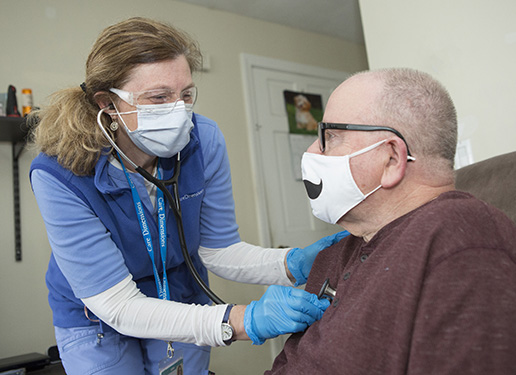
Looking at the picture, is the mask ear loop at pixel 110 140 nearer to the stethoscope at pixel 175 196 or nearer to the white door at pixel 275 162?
the stethoscope at pixel 175 196

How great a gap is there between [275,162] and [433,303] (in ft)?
8.93

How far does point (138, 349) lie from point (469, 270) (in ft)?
3.28

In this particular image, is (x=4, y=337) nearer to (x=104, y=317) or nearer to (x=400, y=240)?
(x=104, y=317)

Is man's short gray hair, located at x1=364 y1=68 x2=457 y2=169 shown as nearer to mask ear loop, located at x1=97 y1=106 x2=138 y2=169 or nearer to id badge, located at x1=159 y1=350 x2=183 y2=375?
mask ear loop, located at x1=97 y1=106 x2=138 y2=169

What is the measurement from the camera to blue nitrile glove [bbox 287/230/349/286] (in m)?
1.20

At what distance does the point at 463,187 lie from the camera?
128 centimetres

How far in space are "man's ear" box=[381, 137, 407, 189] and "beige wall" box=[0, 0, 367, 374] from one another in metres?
1.95

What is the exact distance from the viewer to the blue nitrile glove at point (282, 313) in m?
0.89

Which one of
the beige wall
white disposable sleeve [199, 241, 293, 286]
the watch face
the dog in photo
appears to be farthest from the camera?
the dog in photo

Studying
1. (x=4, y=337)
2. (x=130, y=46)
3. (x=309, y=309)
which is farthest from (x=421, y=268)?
(x=4, y=337)

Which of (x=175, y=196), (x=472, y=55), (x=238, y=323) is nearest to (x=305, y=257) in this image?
(x=238, y=323)

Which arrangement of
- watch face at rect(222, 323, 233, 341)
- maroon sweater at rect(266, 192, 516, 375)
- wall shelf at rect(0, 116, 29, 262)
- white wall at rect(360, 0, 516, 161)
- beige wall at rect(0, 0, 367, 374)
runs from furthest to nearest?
beige wall at rect(0, 0, 367, 374) → wall shelf at rect(0, 116, 29, 262) → white wall at rect(360, 0, 516, 161) → watch face at rect(222, 323, 233, 341) → maroon sweater at rect(266, 192, 516, 375)

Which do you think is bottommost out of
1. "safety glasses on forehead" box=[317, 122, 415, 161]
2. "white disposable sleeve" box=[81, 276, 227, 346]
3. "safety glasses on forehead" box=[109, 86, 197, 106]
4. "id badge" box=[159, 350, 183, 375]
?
"id badge" box=[159, 350, 183, 375]

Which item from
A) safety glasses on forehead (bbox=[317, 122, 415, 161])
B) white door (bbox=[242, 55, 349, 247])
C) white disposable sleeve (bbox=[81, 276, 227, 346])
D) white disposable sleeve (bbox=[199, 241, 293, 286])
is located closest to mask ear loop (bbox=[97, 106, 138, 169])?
white disposable sleeve (bbox=[81, 276, 227, 346])
